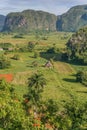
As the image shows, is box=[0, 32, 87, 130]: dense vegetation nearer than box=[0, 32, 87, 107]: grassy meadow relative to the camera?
Yes

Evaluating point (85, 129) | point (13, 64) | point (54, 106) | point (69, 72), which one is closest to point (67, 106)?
point (54, 106)

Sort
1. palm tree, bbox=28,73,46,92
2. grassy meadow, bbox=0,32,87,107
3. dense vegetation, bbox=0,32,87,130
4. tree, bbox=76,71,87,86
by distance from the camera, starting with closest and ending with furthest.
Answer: dense vegetation, bbox=0,32,87,130 → palm tree, bbox=28,73,46,92 → grassy meadow, bbox=0,32,87,107 → tree, bbox=76,71,87,86

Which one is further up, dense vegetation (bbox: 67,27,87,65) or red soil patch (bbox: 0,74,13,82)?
dense vegetation (bbox: 67,27,87,65)

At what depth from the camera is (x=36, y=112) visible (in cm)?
7600

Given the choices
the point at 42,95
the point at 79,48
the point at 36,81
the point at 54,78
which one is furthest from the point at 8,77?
the point at 79,48

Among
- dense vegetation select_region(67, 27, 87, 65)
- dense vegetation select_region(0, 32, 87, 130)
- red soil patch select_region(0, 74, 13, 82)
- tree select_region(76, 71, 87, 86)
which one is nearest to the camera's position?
dense vegetation select_region(0, 32, 87, 130)

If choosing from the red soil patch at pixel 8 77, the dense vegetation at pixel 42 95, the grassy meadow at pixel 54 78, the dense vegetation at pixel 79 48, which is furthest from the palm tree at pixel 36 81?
the dense vegetation at pixel 79 48

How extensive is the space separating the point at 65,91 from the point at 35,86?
50.7ft

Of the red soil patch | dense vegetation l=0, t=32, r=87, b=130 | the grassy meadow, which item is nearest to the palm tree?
dense vegetation l=0, t=32, r=87, b=130

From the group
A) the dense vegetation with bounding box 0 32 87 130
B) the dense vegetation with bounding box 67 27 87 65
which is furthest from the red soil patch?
the dense vegetation with bounding box 67 27 87 65

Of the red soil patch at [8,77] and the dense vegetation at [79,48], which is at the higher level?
the dense vegetation at [79,48]

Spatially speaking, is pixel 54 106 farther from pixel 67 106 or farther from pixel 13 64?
pixel 13 64

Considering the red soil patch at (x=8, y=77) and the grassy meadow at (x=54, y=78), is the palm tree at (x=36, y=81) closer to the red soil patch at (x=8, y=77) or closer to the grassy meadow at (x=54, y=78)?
the grassy meadow at (x=54, y=78)

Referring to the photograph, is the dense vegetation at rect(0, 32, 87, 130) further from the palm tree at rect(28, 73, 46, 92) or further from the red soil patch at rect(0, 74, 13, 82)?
the red soil patch at rect(0, 74, 13, 82)
